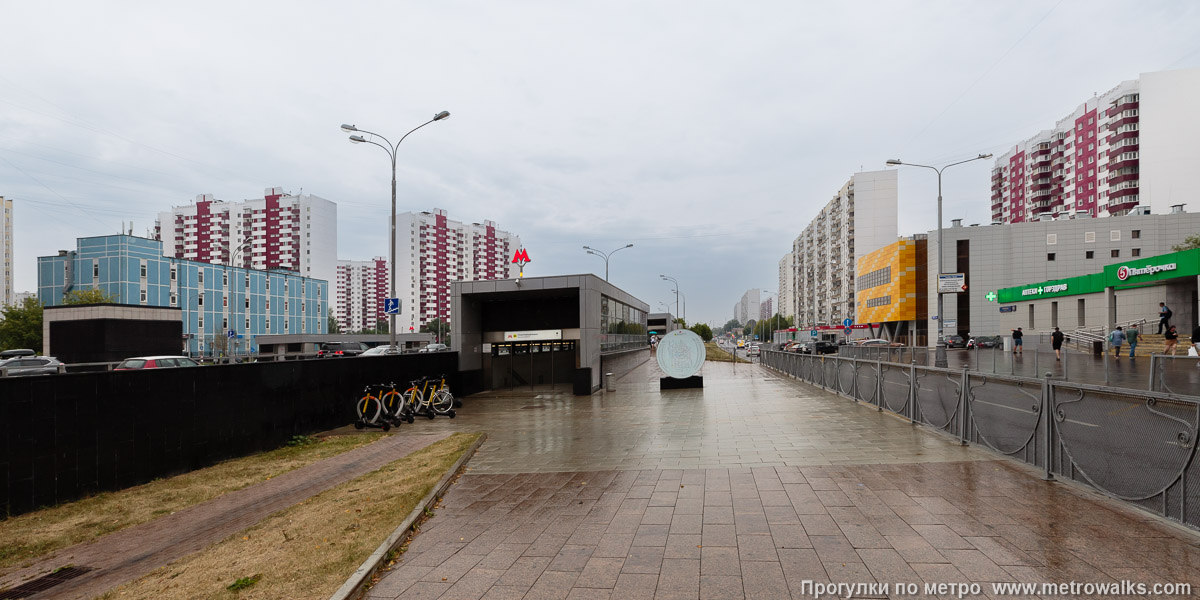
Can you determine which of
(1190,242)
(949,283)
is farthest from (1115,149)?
(949,283)

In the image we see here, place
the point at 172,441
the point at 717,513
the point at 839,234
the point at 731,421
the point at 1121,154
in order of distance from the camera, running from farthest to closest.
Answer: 1. the point at 839,234
2. the point at 1121,154
3. the point at 731,421
4. the point at 172,441
5. the point at 717,513

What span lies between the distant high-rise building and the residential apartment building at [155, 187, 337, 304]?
92.7m

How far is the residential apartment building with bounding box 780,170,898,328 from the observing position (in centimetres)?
8962

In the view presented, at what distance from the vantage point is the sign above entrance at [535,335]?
2198 centimetres

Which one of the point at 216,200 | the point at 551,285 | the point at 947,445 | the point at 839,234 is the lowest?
the point at 947,445

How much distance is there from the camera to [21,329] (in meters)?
52.3

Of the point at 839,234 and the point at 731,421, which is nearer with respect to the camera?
→ the point at 731,421

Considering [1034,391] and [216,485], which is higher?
[1034,391]

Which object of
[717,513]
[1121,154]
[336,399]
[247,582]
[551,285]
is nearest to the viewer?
[247,582]

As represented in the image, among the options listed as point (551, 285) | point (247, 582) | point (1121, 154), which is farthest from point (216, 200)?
point (1121, 154)

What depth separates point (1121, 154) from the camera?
74.3m

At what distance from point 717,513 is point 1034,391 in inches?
169

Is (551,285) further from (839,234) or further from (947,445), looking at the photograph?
(839,234)

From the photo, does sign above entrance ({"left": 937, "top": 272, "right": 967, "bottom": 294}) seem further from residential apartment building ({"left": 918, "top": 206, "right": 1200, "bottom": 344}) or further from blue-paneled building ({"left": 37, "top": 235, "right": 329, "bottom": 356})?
blue-paneled building ({"left": 37, "top": 235, "right": 329, "bottom": 356})
